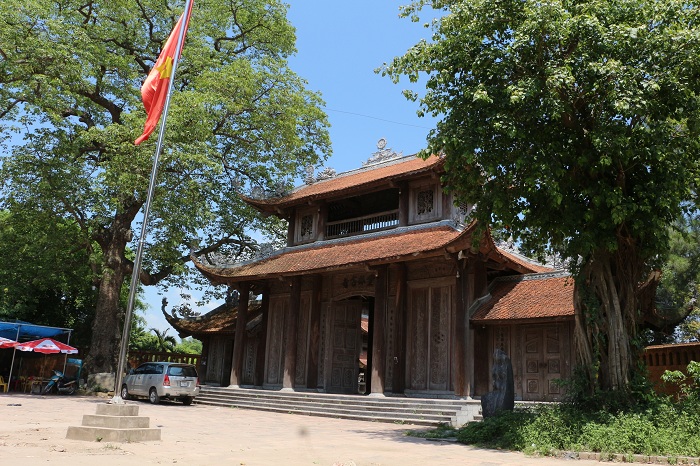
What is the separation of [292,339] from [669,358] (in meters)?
10.3

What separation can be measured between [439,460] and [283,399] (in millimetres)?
10222

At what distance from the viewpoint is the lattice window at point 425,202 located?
17.6 m

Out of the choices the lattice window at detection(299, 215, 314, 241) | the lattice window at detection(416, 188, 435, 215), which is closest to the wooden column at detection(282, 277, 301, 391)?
the lattice window at detection(299, 215, 314, 241)

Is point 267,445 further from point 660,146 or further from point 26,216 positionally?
point 26,216

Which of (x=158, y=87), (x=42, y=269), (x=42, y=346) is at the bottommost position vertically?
(x=42, y=346)

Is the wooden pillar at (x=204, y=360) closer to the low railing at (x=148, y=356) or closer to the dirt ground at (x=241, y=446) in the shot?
the low railing at (x=148, y=356)

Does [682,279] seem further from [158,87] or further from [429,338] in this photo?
→ [158,87]

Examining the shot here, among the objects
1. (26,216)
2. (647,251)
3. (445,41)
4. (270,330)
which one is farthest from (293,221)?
(647,251)

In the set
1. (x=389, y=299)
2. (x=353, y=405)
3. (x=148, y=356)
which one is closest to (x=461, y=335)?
(x=389, y=299)

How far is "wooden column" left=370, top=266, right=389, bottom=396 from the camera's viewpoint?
52.1 ft

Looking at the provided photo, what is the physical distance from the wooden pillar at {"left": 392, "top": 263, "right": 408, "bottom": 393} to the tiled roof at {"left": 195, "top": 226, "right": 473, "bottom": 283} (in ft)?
2.84

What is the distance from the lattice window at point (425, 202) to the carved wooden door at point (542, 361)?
455cm

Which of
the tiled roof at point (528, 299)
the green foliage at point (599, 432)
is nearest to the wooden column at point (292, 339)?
the tiled roof at point (528, 299)

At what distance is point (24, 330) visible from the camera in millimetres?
22125
